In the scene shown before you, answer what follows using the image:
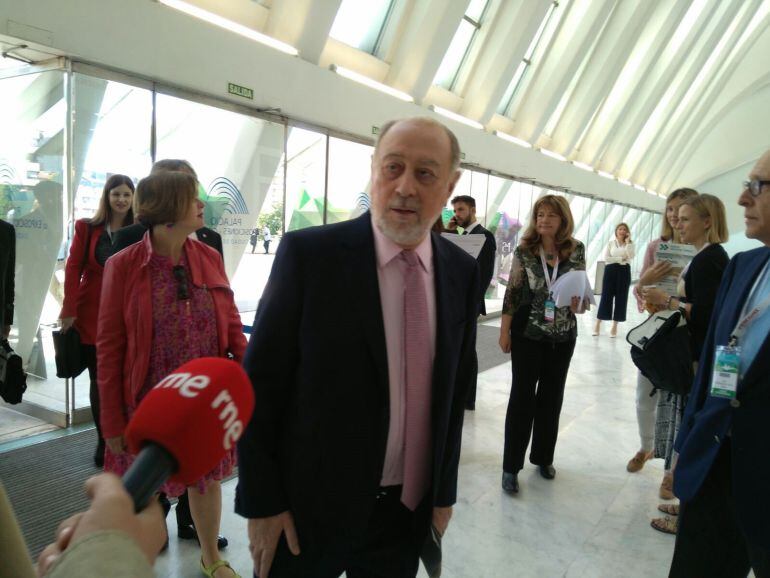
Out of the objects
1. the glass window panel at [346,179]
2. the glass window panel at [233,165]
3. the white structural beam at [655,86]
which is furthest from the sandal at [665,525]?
the white structural beam at [655,86]

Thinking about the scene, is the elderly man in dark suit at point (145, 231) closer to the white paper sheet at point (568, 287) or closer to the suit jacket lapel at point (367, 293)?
the suit jacket lapel at point (367, 293)

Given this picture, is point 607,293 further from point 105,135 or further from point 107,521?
point 107,521

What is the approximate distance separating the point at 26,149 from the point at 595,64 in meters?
12.3

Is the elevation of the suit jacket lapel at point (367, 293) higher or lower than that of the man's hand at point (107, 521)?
higher

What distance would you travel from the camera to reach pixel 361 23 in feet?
25.0

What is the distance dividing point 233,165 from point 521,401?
3995 millimetres

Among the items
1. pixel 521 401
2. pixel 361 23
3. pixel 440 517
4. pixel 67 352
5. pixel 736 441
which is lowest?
pixel 67 352

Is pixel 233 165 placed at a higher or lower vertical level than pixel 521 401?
higher

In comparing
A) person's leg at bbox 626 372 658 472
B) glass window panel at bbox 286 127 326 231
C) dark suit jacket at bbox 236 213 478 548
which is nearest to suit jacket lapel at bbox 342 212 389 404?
dark suit jacket at bbox 236 213 478 548

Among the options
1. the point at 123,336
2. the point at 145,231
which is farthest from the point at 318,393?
the point at 145,231

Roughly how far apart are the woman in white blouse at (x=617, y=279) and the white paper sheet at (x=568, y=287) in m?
6.51

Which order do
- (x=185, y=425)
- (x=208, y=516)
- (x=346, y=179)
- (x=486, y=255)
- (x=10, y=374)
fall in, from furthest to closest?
(x=346, y=179) < (x=486, y=255) < (x=10, y=374) < (x=208, y=516) < (x=185, y=425)

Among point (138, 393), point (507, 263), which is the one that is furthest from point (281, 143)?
point (507, 263)

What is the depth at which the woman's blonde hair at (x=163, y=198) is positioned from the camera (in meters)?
2.09
